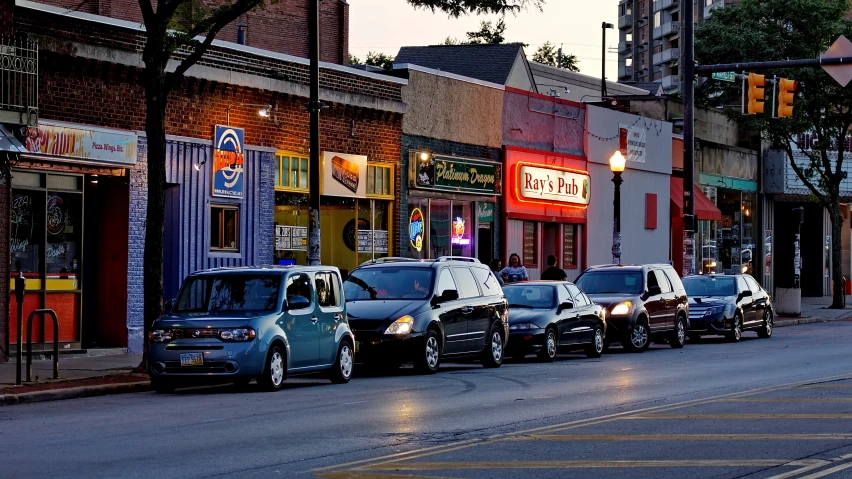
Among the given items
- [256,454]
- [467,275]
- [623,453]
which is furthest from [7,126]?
[623,453]

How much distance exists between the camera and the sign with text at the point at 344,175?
96.9 feet

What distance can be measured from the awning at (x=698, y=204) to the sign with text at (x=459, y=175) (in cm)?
1315

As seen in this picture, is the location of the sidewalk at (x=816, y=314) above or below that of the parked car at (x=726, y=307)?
below

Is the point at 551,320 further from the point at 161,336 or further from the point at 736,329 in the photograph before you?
the point at 161,336

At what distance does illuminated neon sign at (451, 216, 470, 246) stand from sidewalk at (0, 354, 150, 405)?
13457mm

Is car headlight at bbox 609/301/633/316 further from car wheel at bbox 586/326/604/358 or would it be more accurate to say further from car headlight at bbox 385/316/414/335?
car headlight at bbox 385/316/414/335

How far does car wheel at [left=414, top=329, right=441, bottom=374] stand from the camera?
2086 centimetres

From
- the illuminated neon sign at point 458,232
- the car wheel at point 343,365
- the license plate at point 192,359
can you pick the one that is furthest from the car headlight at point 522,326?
the illuminated neon sign at point 458,232

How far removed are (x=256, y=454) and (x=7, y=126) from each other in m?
11.3

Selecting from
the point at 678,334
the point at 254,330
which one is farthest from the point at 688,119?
the point at 254,330

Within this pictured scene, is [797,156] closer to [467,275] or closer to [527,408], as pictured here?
[467,275]

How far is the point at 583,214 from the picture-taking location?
41.0m

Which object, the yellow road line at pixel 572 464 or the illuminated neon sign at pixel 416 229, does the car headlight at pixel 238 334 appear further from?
the illuminated neon sign at pixel 416 229

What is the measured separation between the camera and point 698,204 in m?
47.6
